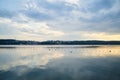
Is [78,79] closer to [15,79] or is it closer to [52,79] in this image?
[52,79]

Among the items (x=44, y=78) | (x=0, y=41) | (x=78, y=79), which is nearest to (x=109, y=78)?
(x=78, y=79)

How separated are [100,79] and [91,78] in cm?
85

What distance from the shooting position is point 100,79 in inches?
635

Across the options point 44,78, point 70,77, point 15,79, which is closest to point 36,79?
point 44,78

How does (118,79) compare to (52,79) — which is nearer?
(118,79)

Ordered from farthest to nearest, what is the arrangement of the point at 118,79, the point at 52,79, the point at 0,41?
the point at 0,41 → the point at 52,79 → the point at 118,79

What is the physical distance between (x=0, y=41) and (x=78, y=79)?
14947 cm

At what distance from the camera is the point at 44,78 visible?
55.9 feet

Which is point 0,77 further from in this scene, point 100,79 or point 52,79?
point 100,79

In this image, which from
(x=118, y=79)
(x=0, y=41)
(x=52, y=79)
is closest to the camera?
(x=118, y=79)

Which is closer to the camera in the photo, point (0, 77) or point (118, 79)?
point (118, 79)

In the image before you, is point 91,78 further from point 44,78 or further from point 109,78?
point 44,78

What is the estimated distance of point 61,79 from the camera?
53.7 ft

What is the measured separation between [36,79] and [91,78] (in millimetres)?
5039
